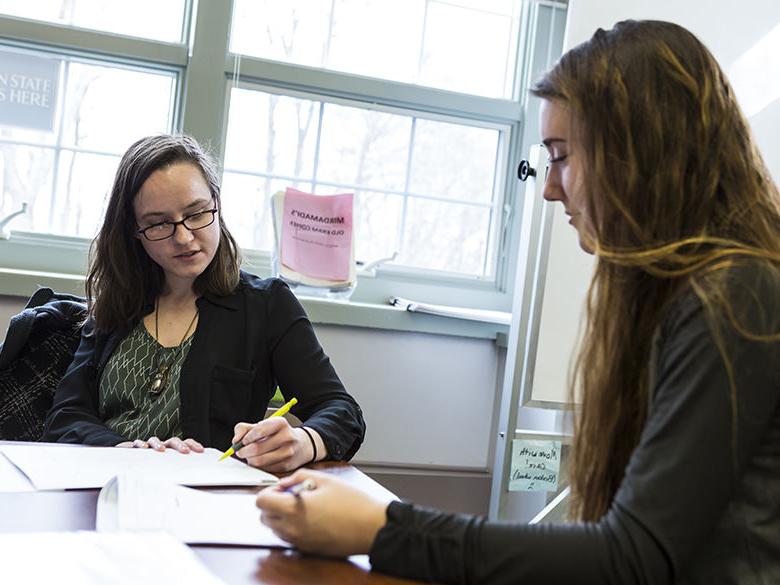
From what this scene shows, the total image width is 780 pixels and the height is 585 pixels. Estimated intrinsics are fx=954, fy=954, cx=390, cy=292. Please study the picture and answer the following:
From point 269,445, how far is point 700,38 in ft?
5.53

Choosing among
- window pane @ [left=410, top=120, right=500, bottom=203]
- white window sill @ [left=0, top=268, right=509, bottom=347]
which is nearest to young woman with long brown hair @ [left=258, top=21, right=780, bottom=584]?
white window sill @ [left=0, top=268, right=509, bottom=347]

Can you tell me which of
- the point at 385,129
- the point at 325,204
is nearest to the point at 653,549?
the point at 325,204

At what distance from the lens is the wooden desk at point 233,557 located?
2.77 ft

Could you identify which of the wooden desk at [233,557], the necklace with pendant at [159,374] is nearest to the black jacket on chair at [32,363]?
the necklace with pendant at [159,374]

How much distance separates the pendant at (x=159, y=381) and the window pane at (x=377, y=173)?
1.09 metres

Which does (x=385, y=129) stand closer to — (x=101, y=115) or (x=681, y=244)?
(x=101, y=115)

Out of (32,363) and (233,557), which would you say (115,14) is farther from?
(233,557)

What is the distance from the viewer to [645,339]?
0.93 m

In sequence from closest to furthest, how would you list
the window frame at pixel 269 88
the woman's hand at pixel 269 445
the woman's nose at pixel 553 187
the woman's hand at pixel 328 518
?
1. the woman's hand at pixel 328 518
2. the woman's nose at pixel 553 187
3. the woman's hand at pixel 269 445
4. the window frame at pixel 269 88

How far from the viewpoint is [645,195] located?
0.93 metres

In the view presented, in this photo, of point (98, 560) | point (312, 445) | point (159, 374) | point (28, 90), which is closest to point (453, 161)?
point (28, 90)

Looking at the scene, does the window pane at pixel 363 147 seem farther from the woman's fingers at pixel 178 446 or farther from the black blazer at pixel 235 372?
the woman's fingers at pixel 178 446

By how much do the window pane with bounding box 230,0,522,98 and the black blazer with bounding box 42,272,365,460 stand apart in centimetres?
117

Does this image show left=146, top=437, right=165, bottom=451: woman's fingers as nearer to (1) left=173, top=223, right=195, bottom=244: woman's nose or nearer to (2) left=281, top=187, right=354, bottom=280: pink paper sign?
(1) left=173, top=223, right=195, bottom=244: woman's nose
